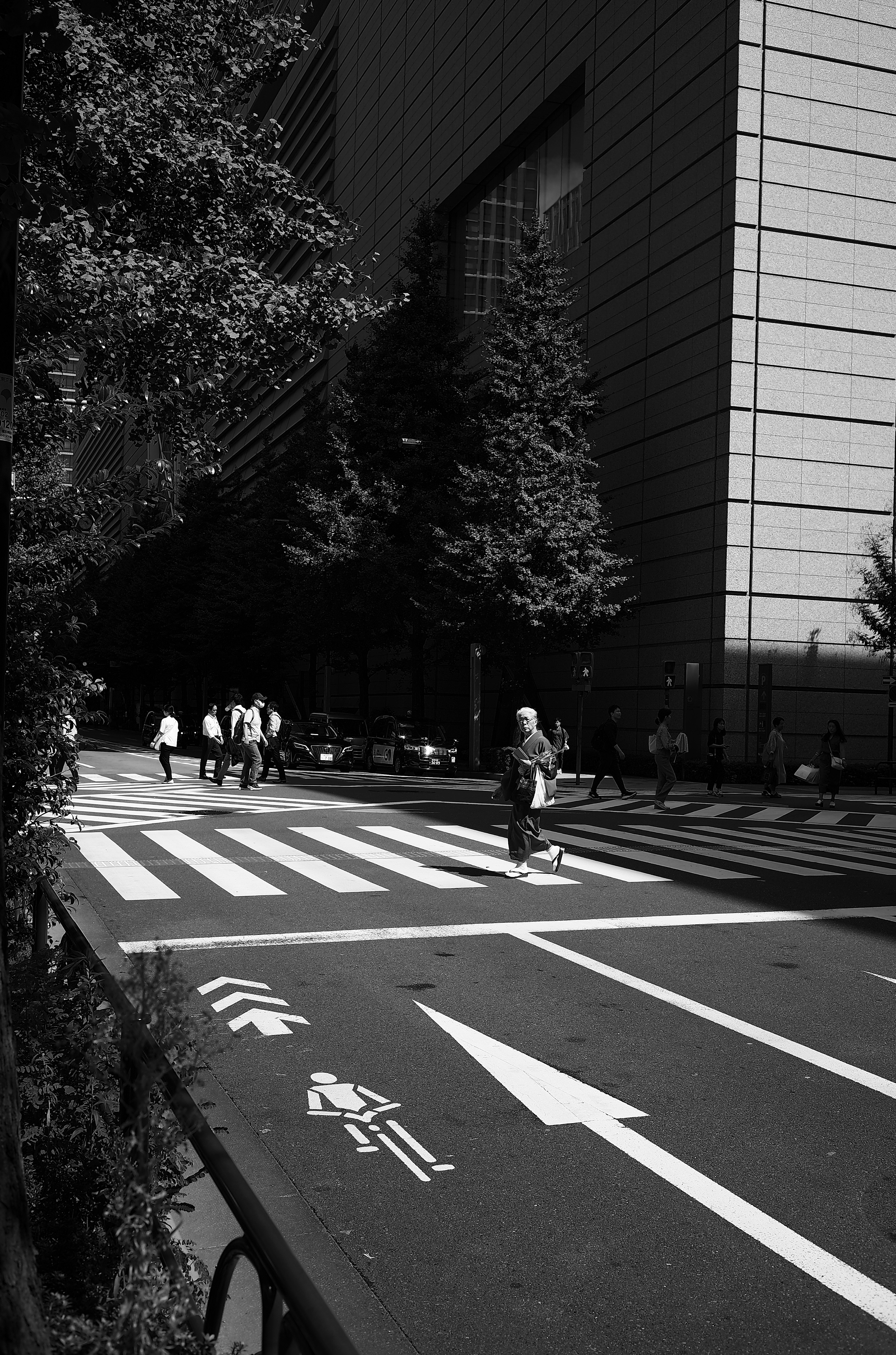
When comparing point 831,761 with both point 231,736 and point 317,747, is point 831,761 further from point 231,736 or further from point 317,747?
point 317,747

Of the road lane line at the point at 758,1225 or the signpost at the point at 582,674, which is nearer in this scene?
the road lane line at the point at 758,1225

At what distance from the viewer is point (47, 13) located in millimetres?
3785

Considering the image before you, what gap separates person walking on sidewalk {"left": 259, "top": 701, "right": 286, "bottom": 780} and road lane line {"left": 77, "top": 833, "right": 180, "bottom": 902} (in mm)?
13852

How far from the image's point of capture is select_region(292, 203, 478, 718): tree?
127 feet

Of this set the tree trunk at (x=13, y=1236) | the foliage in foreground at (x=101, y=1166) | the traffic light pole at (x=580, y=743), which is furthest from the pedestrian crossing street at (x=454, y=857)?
the traffic light pole at (x=580, y=743)

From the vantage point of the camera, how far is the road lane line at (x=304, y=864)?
12289 mm

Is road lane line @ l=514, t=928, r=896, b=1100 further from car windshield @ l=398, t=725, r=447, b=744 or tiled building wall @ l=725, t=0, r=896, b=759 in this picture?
car windshield @ l=398, t=725, r=447, b=744

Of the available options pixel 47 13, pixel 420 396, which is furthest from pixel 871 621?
pixel 47 13

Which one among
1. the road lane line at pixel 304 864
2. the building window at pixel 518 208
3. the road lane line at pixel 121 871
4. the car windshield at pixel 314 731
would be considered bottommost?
the road lane line at pixel 121 871

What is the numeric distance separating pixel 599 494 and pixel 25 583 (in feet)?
115

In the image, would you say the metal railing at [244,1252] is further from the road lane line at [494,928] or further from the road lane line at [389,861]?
the road lane line at [389,861]

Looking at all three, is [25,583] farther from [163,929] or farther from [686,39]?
[686,39]

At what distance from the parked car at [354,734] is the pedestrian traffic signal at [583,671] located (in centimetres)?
1050

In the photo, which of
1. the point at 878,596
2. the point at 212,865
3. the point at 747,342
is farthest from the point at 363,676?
the point at 212,865
